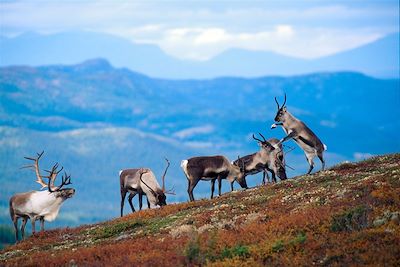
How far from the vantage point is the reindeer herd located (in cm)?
3269

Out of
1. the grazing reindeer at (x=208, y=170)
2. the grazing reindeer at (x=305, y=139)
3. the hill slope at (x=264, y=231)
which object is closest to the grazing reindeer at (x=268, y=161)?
the grazing reindeer at (x=208, y=170)

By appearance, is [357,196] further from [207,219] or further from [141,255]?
[141,255]

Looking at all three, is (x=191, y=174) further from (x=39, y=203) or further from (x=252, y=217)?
(x=252, y=217)

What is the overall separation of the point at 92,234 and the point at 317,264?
11.5 m

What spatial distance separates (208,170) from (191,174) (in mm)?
870

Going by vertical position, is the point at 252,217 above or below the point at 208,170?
below

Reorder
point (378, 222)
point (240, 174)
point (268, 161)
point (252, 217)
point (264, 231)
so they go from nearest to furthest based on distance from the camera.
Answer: point (378, 222)
point (264, 231)
point (252, 217)
point (240, 174)
point (268, 161)

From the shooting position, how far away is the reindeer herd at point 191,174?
107 feet

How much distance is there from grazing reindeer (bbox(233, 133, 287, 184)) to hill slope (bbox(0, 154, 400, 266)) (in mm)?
5861

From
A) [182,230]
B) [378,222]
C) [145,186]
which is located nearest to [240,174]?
[145,186]

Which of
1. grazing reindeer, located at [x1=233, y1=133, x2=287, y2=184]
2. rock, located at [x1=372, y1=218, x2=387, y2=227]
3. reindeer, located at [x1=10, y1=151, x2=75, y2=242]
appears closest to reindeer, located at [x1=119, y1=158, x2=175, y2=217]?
reindeer, located at [x1=10, y1=151, x2=75, y2=242]

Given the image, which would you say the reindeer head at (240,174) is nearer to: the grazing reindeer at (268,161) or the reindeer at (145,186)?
the grazing reindeer at (268,161)

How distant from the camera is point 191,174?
34094mm

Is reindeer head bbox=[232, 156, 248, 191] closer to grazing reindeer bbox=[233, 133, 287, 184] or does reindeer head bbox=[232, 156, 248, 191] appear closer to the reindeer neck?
grazing reindeer bbox=[233, 133, 287, 184]
